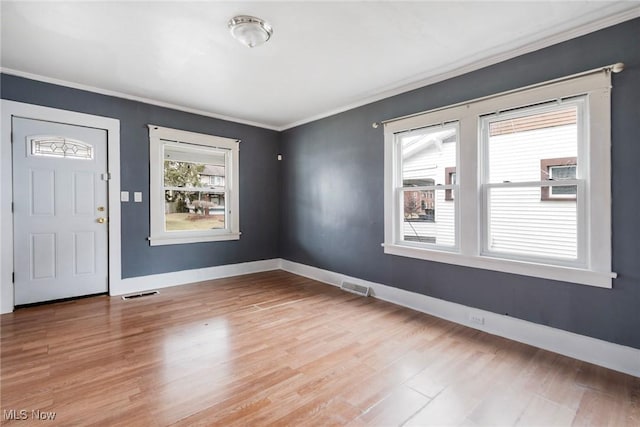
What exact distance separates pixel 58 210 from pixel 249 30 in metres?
3.19

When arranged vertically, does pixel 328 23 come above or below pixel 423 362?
above

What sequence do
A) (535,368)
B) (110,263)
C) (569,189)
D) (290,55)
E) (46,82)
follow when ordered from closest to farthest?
(535,368) < (569,189) < (290,55) < (46,82) < (110,263)

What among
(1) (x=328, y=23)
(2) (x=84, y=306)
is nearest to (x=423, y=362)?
(1) (x=328, y=23)

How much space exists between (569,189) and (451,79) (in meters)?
Answer: 1.55

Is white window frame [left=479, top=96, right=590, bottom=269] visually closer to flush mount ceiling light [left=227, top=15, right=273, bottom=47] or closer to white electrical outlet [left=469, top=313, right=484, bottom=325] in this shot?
white electrical outlet [left=469, top=313, right=484, bottom=325]

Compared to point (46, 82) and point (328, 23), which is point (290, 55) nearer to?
point (328, 23)

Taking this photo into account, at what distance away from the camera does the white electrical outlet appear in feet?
9.50

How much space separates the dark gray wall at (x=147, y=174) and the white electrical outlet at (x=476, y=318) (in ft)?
11.5

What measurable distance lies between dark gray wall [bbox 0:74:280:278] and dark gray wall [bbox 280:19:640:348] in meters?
0.36

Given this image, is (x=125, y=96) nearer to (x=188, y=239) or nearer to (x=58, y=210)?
(x=58, y=210)

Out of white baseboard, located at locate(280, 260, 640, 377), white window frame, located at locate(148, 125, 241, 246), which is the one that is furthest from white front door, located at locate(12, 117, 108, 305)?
white baseboard, located at locate(280, 260, 640, 377)

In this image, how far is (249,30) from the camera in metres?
2.35

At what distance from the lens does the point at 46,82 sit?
3.47 m

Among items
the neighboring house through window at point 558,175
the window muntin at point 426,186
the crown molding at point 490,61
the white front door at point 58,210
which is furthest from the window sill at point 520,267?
the white front door at point 58,210
